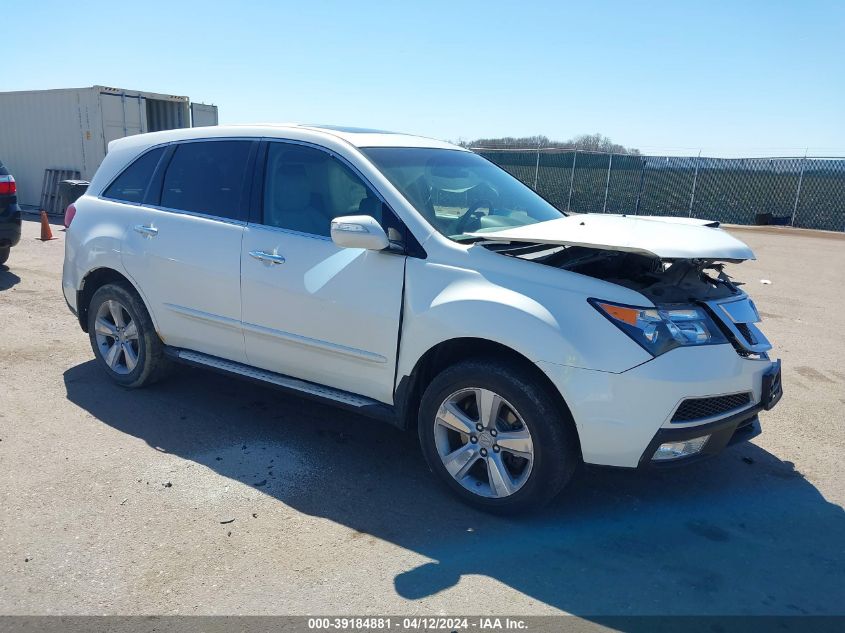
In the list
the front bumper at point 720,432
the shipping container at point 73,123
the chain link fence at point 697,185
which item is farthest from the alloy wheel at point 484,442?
the chain link fence at point 697,185

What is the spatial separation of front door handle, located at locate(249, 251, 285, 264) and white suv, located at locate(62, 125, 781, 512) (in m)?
0.01

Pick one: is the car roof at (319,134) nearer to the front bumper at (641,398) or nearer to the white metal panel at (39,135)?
the front bumper at (641,398)

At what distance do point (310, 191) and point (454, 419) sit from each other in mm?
1659

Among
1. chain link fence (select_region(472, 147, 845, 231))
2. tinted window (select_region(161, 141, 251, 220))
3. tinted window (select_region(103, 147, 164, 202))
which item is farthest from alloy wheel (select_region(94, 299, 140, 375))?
chain link fence (select_region(472, 147, 845, 231))

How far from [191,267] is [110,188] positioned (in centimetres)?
127

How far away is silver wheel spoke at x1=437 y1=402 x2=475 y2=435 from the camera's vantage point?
346cm

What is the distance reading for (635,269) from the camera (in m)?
3.70

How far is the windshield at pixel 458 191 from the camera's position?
3.80 m

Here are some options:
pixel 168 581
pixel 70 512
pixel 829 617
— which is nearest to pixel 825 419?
pixel 829 617

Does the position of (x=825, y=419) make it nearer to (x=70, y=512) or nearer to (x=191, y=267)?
(x=191, y=267)

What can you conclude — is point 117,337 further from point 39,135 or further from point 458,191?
point 39,135

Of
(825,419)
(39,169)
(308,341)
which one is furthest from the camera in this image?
(39,169)

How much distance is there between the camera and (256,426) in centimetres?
450

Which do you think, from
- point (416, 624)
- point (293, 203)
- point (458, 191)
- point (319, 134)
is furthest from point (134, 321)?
point (416, 624)
